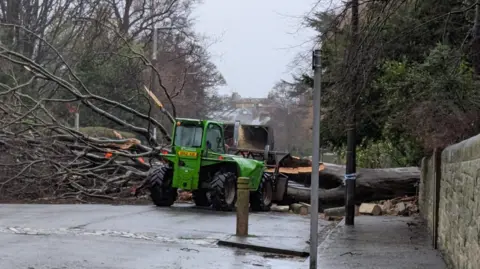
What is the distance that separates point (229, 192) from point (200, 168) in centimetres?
106

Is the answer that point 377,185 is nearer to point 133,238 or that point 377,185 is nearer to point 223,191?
point 223,191

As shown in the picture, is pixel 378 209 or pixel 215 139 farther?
pixel 378 209

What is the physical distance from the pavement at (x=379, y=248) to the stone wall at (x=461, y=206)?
45cm

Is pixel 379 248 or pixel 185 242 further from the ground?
pixel 379 248

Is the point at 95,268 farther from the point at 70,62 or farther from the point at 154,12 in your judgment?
the point at 154,12

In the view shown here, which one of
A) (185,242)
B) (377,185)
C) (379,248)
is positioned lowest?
(185,242)

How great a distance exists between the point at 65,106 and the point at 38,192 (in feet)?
43.3

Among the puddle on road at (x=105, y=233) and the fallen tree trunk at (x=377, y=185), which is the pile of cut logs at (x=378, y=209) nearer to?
the fallen tree trunk at (x=377, y=185)

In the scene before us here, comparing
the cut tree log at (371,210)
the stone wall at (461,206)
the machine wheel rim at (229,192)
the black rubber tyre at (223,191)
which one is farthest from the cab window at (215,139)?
the stone wall at (461,206)

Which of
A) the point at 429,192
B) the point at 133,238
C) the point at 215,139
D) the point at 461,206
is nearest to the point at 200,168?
the point at 215,139

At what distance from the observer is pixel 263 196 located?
20641mm

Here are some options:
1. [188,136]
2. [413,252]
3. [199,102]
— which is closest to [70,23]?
[199,102]

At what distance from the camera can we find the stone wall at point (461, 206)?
258 inches

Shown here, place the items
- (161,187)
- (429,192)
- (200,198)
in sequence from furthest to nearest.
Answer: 1. (200,198)
2. (161,187)
3. (429,192)
